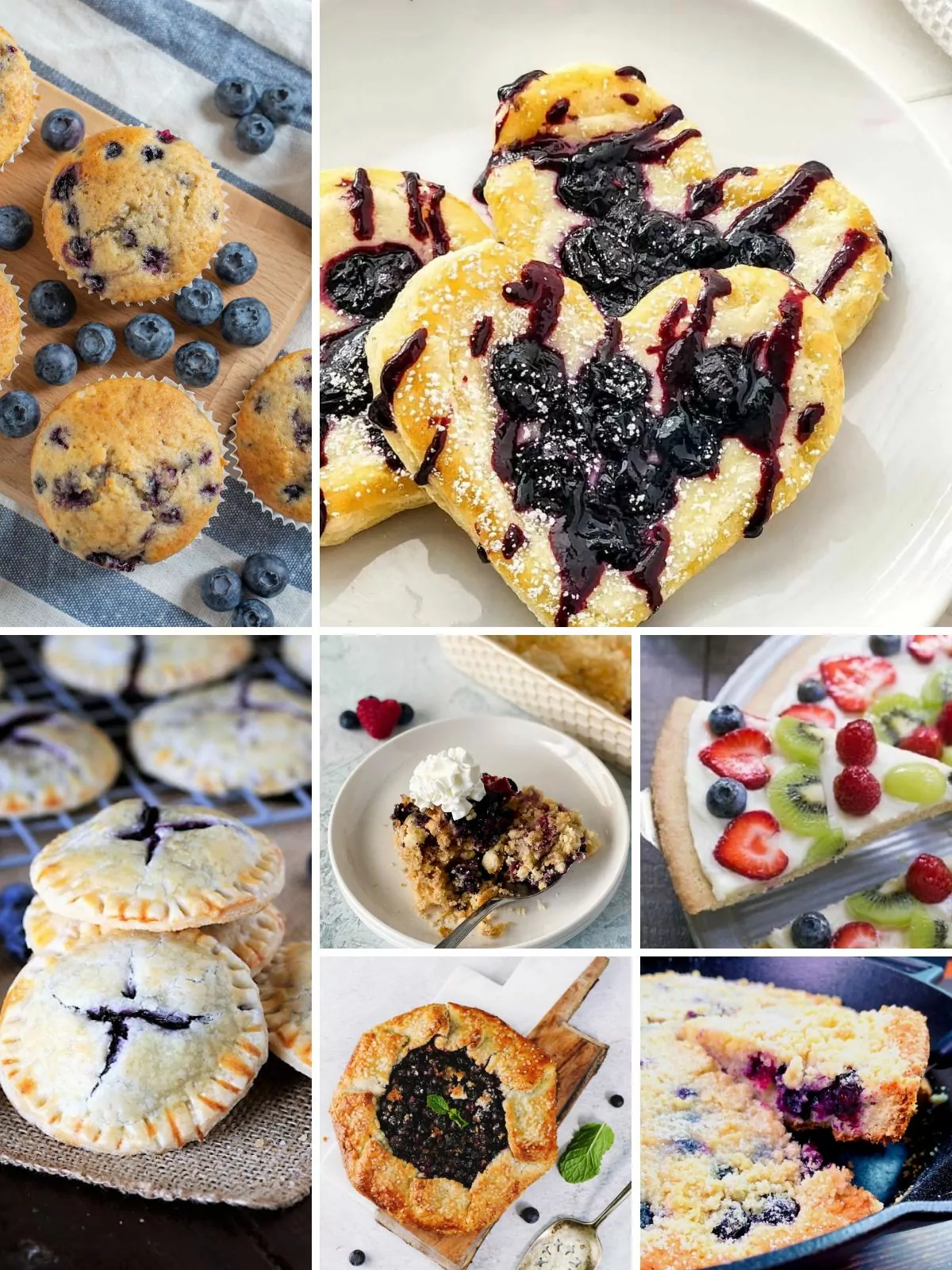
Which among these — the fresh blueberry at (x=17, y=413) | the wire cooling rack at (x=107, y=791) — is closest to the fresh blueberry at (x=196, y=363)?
the fresh blueberry at (x=17, y=413)

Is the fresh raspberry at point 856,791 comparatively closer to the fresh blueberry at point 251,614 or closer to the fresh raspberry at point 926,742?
the fresh raspberry at point 926,742

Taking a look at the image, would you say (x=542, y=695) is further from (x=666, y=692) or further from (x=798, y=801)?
(x=798, y=801)

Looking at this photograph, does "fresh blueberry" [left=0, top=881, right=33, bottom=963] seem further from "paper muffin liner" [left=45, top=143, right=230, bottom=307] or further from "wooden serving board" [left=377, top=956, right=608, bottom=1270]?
"paper muffin liner" [left=45, top=143, right=230, bottom=307]

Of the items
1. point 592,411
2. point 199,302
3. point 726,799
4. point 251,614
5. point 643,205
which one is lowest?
point 251,614

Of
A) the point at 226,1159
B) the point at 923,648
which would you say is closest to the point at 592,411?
the point at 923,648

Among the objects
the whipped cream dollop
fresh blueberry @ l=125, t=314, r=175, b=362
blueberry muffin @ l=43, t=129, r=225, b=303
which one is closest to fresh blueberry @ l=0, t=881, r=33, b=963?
the whipped cream dollop
